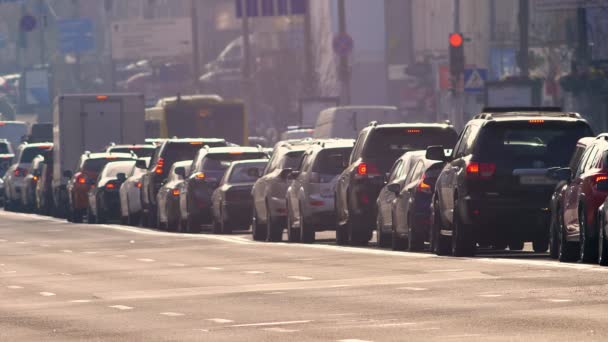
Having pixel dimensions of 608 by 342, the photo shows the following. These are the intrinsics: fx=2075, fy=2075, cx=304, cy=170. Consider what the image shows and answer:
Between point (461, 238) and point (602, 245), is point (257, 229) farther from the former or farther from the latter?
point (602, 245)

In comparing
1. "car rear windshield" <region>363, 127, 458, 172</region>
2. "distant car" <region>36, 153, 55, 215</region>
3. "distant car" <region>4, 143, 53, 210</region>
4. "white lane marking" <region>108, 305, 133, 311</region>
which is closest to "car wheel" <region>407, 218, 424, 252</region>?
"car rear windshield" <region>363, 127, 458, 172</region>

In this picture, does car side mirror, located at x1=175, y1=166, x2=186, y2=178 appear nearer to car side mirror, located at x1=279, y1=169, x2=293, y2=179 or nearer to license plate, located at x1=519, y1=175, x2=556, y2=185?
car side mirror, located at x1=279, y1=169, x2=293, y2=179

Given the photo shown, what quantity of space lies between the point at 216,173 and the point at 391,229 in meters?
10.3

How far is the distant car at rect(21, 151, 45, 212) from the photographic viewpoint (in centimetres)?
5547

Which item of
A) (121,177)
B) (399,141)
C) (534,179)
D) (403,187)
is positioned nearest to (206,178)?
(121,177)

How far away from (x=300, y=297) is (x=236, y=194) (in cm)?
1828

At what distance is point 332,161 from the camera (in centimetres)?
3130

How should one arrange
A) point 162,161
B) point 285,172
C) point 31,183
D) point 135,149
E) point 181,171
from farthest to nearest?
point 31,183 < point 135,149 < point 162,161 < point 181,171 < point 285,172

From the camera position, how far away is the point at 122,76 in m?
152

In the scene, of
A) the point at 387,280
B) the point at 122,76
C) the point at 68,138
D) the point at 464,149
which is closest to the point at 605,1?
the point at 68,138

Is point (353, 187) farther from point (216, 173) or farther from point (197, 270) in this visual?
point (216, 173)

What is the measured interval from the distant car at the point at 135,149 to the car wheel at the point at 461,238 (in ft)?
80.3

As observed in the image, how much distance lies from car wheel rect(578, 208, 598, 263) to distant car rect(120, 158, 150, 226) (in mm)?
22397

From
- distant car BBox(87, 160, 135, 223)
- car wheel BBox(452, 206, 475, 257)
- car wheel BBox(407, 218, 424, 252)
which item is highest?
car wheel BBox(452, 206, 475, 257)
